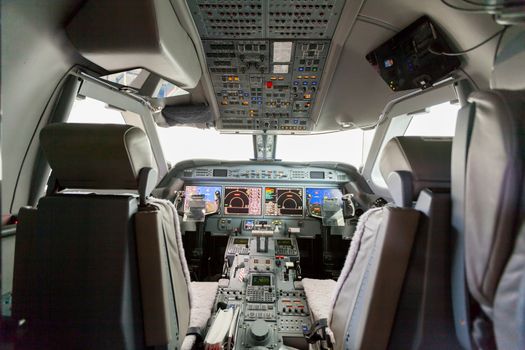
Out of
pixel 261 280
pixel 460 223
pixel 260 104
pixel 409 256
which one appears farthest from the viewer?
pixel 260 104

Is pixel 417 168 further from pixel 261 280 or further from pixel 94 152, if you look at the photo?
pixel 261 280

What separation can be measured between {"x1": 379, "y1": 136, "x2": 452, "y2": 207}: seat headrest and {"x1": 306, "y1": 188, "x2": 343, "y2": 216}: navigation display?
231 cm

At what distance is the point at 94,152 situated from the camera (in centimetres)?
110

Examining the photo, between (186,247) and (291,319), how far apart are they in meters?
1.79

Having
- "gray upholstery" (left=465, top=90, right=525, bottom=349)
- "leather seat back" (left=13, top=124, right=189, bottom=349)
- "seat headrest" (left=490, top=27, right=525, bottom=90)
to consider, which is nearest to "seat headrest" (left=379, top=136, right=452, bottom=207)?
"gray upholstery" (left=465, top=90, right=525, bottom=349)

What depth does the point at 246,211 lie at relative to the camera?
11.2ft

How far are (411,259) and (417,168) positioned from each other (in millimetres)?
345

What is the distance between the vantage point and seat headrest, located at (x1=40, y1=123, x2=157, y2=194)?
109 cm

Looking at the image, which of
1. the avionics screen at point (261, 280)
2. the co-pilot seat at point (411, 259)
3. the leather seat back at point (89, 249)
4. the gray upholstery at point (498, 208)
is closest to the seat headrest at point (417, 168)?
the co-pilot seat at point (411, 259)

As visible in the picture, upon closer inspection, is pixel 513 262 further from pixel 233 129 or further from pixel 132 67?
pixel 233 129

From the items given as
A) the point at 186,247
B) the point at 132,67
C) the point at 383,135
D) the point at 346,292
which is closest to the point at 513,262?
the point at 346,292

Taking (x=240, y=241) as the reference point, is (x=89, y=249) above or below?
above

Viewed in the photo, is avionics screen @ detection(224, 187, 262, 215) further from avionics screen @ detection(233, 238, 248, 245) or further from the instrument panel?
avionics screen @ detection(233, 238, 248, 245)

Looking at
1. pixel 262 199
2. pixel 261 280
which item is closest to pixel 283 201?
pixel 262 199
